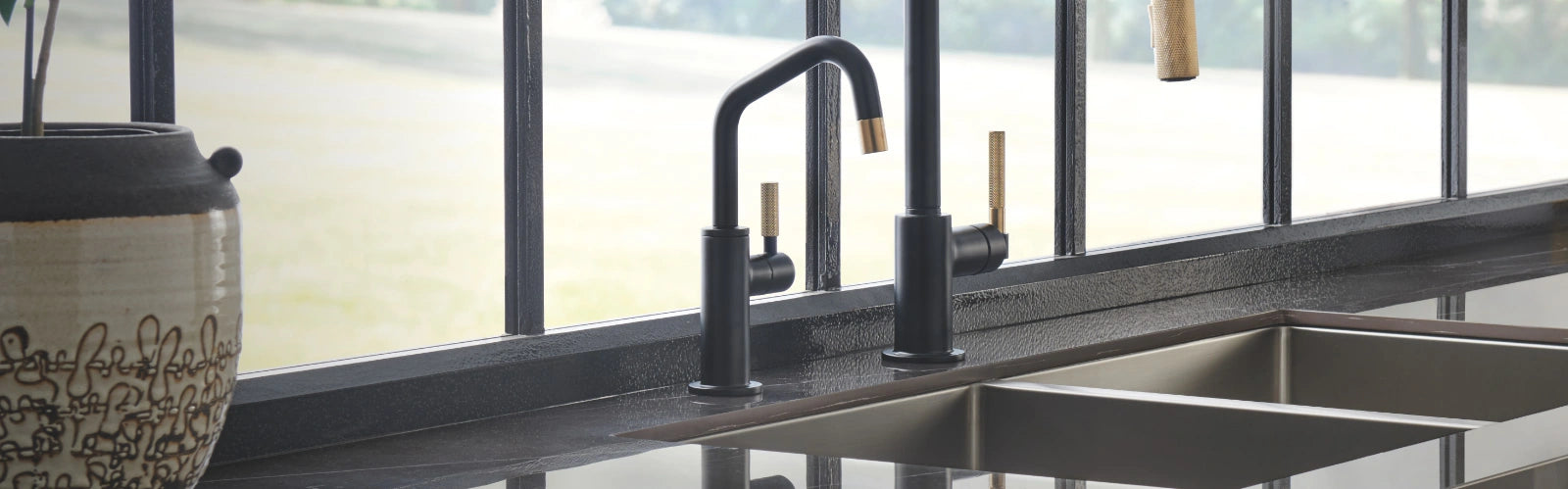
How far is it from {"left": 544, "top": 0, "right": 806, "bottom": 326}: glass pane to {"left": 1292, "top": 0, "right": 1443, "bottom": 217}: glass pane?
1293mm

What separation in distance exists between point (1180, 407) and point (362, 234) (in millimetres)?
1002

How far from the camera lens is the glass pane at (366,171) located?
5.43 ft

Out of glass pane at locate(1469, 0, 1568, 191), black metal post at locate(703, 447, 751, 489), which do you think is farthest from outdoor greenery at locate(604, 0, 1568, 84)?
black metal post at locate(703, 447, 751, 489)

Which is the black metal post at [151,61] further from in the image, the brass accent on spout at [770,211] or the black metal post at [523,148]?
the brass accent on spout at [770,211]

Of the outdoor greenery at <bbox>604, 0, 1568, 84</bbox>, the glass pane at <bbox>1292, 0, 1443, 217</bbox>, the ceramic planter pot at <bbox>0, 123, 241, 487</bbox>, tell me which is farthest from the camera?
the glass pane at <bbox>1292, 0, 1443, 217</bbox>

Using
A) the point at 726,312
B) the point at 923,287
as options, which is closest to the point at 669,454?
the point at 726,312

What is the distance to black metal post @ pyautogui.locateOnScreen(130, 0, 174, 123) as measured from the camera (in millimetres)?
1236

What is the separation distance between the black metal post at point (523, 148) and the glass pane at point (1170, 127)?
1.46 metres

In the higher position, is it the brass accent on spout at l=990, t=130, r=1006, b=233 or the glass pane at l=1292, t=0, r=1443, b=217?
the glass pane at l=1292, t=0, r=1443, b=217

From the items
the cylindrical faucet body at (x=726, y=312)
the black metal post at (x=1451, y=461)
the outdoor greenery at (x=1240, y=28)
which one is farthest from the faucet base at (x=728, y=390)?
the black metal post at (x=1451, y=461)

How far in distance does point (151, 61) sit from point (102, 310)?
1.43 feet

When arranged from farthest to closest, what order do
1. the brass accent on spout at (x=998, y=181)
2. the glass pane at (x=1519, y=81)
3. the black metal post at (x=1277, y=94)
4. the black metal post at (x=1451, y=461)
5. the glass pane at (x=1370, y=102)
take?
the glass pane at (x=1519, y=81)
the glass pane at (x=1370, y=102)
the black metal post at (x=1277, y=94)
the brass accent on spout at (x=998, y=181)
the black metal post at (x=1451, y=461)

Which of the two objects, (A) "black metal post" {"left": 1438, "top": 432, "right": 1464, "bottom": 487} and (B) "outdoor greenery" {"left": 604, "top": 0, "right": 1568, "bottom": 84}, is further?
(B) "outdoor greenery" {"left": 604, "top": 0, "right": 1568, "bottom": 84}

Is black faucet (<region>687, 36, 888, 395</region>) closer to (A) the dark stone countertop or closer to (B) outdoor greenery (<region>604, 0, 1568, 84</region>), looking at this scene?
(A) the dark stone countertop
